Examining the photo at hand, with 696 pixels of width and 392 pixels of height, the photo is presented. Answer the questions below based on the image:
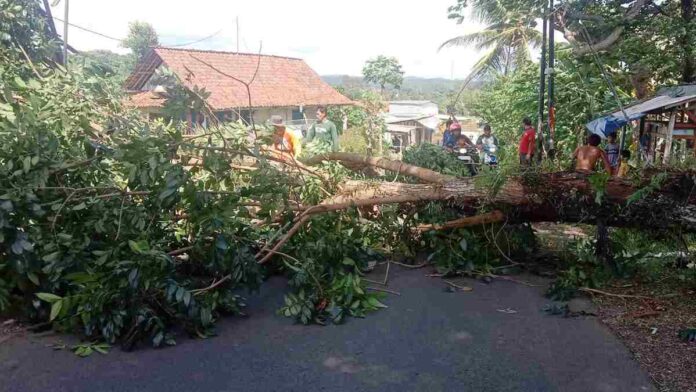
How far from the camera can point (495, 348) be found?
3.98 m

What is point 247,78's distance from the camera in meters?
24.5

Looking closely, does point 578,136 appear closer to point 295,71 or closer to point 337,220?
point 337,220

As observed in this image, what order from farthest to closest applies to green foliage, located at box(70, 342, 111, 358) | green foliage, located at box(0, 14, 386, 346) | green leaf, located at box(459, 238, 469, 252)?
green leaf, located at box(459, 238, 469, 252) < green foliage, located at box(0, 14, 386, 346) < green foliage, located at box(70, 342, 111, 358)

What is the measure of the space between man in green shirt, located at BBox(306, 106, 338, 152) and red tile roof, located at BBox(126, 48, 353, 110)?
34.6 feet

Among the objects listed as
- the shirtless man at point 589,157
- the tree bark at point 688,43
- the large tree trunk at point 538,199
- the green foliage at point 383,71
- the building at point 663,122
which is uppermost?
the green foliage at point 383,71

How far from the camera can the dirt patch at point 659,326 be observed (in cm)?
352

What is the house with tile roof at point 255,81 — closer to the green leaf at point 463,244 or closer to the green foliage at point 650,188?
the green leaf at point 463,244

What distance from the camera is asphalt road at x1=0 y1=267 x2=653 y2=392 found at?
11.2 feet

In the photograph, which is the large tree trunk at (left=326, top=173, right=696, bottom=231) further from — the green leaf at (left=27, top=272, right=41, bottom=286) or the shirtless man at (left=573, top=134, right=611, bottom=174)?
the green leaf at (left=27, top=272, right=41, bottom=286)

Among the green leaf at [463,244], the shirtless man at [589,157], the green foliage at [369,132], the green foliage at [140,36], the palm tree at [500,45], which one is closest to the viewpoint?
the green leaf at [463,244]

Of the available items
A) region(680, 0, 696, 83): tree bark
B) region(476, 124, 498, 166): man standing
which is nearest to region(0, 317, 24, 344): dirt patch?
region(476, 124, 498, 166): man standing

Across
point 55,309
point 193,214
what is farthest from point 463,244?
point 55,309

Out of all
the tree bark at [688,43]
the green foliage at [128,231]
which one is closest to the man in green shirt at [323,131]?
the green foliage at [128,231]

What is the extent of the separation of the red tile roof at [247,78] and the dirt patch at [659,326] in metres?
15.2
